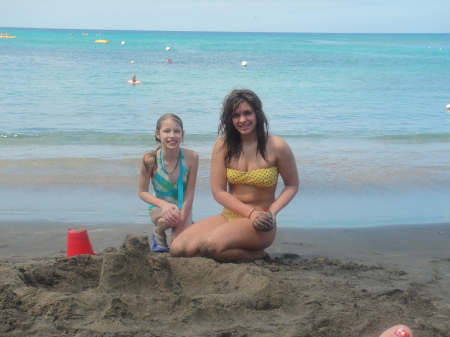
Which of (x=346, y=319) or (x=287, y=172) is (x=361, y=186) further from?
(x=346, y=319)

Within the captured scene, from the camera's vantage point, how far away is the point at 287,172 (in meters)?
4.71

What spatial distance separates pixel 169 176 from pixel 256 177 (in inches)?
32.7

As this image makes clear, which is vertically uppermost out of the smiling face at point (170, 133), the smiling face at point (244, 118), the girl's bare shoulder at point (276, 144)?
the smiling face at point (244, 118)

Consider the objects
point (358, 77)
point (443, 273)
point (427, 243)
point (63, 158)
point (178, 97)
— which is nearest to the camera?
point (443, 273)

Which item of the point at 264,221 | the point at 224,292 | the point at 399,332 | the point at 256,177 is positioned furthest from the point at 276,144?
the point at 399,332

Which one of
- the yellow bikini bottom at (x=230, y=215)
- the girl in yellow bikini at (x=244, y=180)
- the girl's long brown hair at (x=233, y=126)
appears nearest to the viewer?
the girl in yellow bikini at (x=244, y=180)

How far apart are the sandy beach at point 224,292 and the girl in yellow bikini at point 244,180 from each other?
256 mm

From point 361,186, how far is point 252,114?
3.70 metres

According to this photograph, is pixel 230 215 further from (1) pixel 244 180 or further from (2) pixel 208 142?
(2) pixel 208 142

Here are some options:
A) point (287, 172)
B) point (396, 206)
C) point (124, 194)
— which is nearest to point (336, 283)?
point (287, 172)

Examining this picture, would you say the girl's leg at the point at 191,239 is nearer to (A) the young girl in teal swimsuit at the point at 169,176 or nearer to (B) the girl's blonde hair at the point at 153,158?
(A) the young girl in teal swimsuit at the point at 169,176

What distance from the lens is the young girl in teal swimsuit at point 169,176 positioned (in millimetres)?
4898

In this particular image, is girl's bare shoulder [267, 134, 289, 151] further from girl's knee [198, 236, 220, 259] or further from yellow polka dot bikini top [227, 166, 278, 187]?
girl's knee [198, 236, 220, 259]

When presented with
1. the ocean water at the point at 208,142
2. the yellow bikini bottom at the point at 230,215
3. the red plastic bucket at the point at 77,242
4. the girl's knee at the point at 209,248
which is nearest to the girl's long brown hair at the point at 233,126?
the yellow bikini bottom at the point at 230,215
